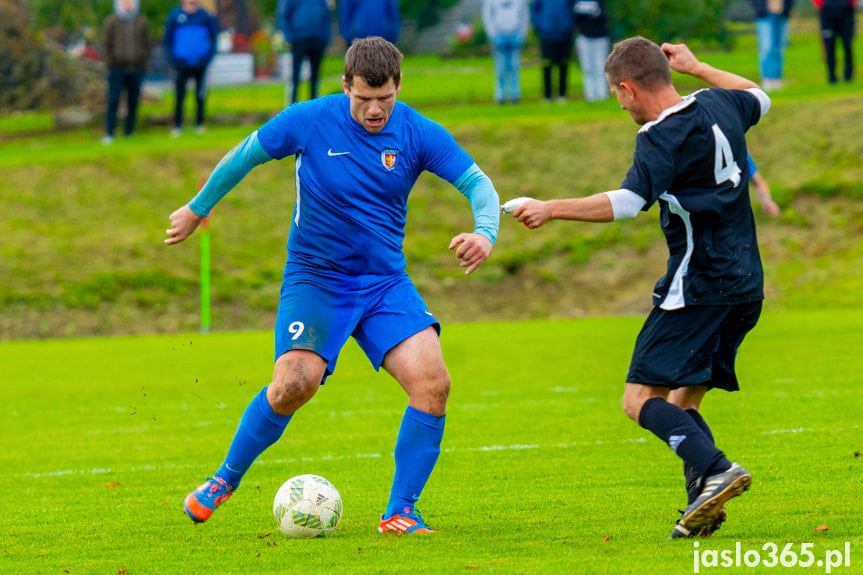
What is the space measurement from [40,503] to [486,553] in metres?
3.10

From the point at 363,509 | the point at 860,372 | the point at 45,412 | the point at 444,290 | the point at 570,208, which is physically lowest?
the point at 444,290

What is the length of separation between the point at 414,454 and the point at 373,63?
192 centimetres

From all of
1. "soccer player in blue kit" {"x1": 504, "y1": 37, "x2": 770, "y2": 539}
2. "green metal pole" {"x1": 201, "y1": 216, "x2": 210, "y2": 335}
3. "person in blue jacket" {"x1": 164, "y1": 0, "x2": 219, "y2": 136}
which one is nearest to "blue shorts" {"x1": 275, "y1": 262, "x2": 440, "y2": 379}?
"soccer player in blue kit" {"x1": 504, "y1": 37, "x2": 770, "y2": 539}

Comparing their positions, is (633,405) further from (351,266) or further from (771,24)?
(771,24)

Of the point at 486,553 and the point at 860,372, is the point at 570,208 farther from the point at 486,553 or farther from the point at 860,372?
the point at 860,372

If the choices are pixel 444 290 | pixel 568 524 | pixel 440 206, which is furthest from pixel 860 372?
pixel 440 206

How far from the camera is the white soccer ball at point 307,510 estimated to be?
586 cm

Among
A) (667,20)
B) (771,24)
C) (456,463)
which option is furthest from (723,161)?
(667,20)

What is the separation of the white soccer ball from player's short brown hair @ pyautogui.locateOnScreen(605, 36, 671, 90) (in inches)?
97.2

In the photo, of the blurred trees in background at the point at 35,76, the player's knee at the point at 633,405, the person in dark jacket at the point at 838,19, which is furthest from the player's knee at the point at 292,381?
the blurred trees in background at the point at 35,76

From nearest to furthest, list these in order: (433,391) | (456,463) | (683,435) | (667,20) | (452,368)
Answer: (683,435), (433,391), (456,463), (452,368), (667,20)

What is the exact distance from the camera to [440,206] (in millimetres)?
22188

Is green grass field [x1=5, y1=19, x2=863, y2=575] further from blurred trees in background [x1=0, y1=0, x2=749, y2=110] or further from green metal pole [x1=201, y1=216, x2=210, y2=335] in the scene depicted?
blurred trees in background [x1=0, y1=0, x2=749, y2=110]

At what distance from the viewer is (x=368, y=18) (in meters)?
21.2
